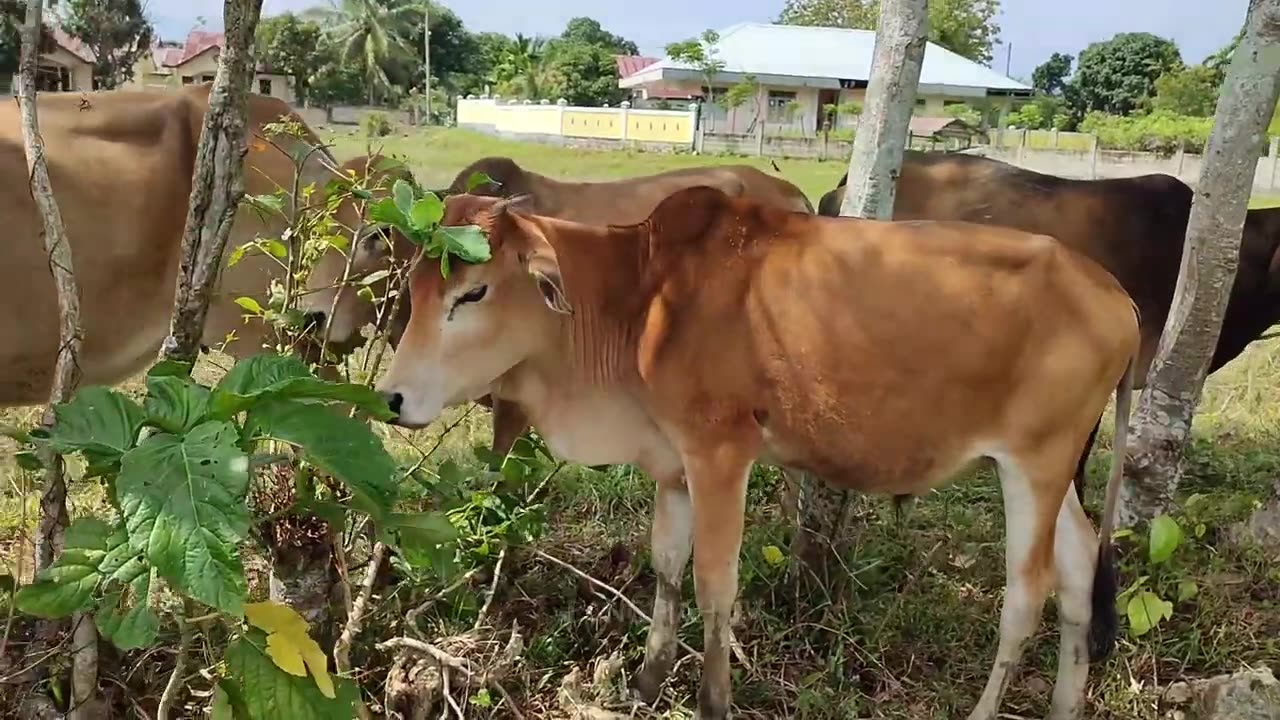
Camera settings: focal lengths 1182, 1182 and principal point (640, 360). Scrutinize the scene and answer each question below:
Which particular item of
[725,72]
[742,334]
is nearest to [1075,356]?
[742,334]

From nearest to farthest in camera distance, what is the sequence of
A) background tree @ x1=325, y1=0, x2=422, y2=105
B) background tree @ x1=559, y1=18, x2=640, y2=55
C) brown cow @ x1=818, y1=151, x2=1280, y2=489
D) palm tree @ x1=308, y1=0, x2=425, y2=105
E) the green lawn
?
brown cow @ x1=818, y1=151, x2=1280, y2=489, the green lawn, background tree @ x1=325, y1=0, x2=422, y2=105, palm tree @ x1=308, y1=0, x2=425, y2=105, background tree @ x1=559, y1=18, x2=640, y2=55

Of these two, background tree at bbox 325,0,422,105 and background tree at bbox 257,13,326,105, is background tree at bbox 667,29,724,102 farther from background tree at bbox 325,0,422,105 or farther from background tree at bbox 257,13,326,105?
background tree at bbox 325,0,422,105

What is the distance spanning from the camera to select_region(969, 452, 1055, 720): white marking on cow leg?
3240mm

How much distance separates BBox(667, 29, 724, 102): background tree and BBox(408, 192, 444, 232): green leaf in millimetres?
39608

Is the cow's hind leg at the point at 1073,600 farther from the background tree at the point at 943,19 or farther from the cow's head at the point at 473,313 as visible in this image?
the background tree at the point at 943,19

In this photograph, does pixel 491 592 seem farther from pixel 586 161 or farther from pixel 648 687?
pixel 586 161

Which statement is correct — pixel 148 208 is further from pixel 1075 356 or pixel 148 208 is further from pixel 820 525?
pixel 1075 356

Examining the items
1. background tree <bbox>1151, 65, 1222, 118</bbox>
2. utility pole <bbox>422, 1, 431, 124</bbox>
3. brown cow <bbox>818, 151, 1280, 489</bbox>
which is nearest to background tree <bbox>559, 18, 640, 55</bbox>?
utility pole <bbox>422, 1, 431, 124</bbox>

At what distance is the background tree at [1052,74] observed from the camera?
220 feet

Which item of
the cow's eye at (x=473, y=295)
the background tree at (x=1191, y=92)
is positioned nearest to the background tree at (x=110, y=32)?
the cow's eye at (x=473, y=295)

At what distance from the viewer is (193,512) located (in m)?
2.12

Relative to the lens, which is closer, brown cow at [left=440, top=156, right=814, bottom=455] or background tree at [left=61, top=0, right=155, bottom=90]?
brown cow at [left=440, top=156, right=814, bottom=455]

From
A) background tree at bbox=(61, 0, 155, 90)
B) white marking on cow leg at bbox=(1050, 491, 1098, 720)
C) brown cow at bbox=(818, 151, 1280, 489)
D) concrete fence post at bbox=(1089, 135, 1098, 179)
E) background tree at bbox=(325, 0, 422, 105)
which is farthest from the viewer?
background tree at bbox=(325, 0, 422, 105)

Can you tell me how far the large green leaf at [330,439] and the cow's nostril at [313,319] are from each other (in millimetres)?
1057
